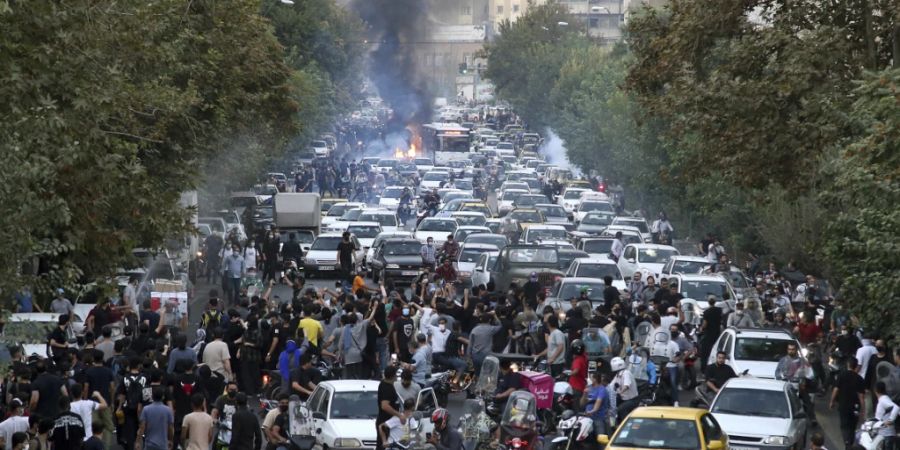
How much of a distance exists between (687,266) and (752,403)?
17053mm

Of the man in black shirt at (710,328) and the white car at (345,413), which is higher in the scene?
the white car at (345,413)

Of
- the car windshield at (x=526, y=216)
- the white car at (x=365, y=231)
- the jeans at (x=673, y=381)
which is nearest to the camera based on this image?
the jeans at (x=673, y=381)

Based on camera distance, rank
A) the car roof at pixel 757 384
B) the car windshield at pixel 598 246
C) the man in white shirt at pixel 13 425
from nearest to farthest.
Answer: the man in white shirt at pixel 13 425
the car roof at pixel 757 384
the car windshield at pixel 598 246

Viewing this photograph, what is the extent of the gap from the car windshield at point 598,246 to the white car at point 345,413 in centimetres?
2388

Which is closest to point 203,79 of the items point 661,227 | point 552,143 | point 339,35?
point 661,227

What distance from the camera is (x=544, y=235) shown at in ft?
153

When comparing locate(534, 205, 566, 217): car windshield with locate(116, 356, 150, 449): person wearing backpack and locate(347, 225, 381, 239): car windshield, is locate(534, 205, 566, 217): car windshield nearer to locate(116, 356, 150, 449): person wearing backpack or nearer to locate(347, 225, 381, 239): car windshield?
locate(347, 225, 381, 239): car windshield

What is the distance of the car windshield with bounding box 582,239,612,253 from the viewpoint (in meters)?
45.1

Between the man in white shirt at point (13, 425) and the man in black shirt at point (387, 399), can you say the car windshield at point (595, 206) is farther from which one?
the man in white shirt at point (13, 425)

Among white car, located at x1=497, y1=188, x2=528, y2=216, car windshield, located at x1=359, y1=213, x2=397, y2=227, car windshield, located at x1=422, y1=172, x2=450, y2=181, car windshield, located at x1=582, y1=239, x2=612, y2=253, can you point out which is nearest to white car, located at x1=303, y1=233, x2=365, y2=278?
car windshield, located at x1=582, y1=239, x2=612, y2=253

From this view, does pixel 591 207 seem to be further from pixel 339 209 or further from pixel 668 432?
pixel 668 432

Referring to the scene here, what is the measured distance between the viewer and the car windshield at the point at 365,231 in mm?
49531

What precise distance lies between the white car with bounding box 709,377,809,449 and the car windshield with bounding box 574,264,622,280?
1404 cm

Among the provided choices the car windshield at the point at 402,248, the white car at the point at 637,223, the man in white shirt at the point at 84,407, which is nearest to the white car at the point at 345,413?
the man in white shirt at the point at 84,407
